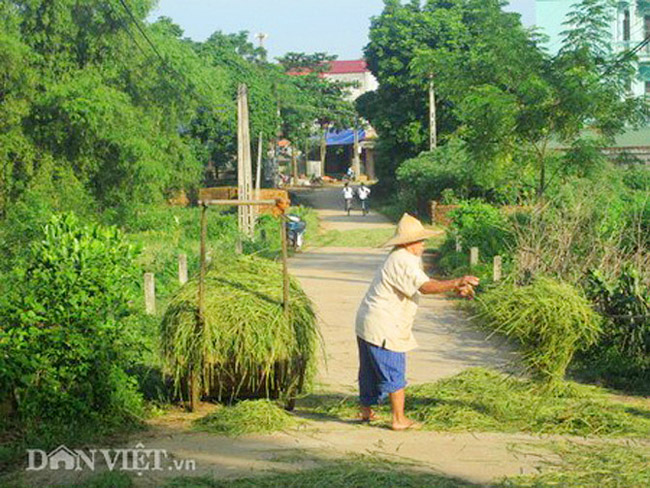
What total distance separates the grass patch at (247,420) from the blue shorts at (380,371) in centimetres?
65

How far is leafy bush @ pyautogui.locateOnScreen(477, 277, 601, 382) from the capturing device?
23.8 feet

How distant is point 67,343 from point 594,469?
385cm

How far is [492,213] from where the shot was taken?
24047 mm

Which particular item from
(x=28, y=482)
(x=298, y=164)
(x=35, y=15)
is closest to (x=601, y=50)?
(x=28, y=482)

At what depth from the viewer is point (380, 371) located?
6902mm

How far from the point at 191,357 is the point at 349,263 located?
1600 centimetres

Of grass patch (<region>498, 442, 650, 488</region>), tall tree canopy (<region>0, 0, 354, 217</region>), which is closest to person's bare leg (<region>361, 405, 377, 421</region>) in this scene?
grass patch (<region>498, 442, 650, 488</region>)

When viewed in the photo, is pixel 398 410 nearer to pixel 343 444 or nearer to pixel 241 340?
pixel 343 444

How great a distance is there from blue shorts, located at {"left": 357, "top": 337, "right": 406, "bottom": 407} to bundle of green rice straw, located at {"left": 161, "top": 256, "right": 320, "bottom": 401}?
0.63 meters

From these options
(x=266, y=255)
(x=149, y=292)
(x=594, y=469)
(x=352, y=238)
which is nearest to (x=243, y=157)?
(x=352, y=238)

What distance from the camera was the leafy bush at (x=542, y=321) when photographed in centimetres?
725

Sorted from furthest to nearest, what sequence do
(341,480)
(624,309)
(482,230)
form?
(482,230) → (624,309) → (341,480)

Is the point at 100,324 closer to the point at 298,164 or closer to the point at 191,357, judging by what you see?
the point at 191,357

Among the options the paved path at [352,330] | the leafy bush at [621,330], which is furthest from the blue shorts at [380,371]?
the leafy bush at [621,330]
